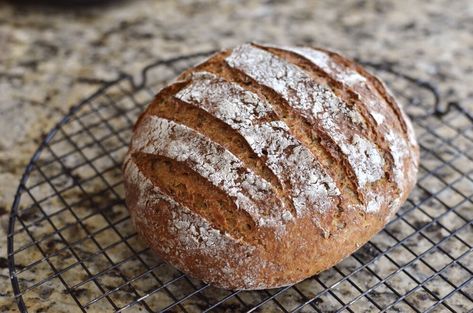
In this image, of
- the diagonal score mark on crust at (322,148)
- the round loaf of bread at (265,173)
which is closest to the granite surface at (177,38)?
the round loaf of bread at (265,173)

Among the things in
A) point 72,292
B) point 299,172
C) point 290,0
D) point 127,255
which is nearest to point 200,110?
point 299,172

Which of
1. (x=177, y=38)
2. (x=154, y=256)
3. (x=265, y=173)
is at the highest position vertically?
(x=265, y=173)

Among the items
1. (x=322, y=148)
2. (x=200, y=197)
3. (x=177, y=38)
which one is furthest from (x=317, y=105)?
(x=177, y=38)

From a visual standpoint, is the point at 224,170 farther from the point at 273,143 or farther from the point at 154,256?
the point at 154,256

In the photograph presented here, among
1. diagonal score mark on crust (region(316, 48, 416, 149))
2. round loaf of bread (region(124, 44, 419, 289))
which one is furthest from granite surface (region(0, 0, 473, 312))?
round loaf of bread (region(124, 44, 419, 289))

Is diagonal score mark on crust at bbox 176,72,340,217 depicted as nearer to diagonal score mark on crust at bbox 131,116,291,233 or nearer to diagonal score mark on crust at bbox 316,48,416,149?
diagonal score mark on crust at bbox 131,116,291,233

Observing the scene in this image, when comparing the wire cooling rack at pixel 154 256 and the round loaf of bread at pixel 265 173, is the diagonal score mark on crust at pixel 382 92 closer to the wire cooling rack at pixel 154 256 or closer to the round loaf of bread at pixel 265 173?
the round loaf of bread at pixel 265 173
